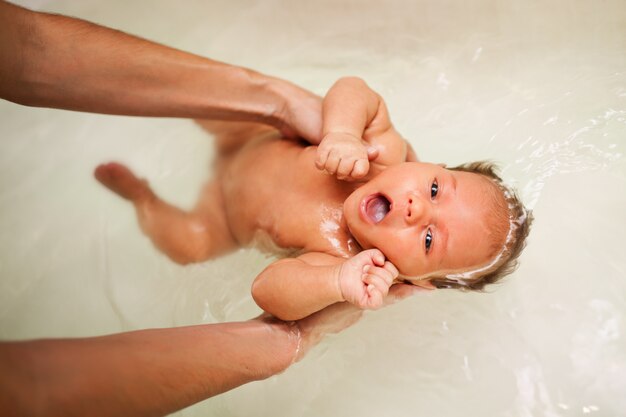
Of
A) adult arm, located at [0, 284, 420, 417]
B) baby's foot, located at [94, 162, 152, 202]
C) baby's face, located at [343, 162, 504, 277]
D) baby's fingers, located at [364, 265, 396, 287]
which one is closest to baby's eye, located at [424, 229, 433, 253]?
baby's face, located at [343, 162, 504, 277]

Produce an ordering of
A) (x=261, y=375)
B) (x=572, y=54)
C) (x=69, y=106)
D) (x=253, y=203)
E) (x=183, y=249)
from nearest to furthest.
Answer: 1. (x=261, y=375)
2. (x=69, y=106)
3. (x=253, y=203)
4. (x=183, y=249)
5. (x=572, y=54)

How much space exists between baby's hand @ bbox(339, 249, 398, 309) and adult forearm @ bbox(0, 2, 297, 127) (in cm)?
46

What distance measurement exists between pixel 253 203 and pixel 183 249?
0.79ft

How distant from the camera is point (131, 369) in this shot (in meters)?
0.72

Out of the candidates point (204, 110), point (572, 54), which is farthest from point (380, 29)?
point (204, 110)

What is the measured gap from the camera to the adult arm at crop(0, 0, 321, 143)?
1.03 metres

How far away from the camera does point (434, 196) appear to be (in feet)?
3.50

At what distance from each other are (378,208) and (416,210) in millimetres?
124

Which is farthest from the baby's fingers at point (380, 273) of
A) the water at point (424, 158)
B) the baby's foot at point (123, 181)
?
the baby's foot at point (123, 181)

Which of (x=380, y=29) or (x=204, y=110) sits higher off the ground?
(x=380, y=29)

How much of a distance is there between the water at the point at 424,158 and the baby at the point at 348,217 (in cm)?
14

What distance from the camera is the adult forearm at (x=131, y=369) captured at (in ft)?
2.01

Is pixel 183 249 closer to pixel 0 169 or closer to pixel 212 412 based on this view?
pixel 212 412

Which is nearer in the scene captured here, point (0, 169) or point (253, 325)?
point (253, 325)
